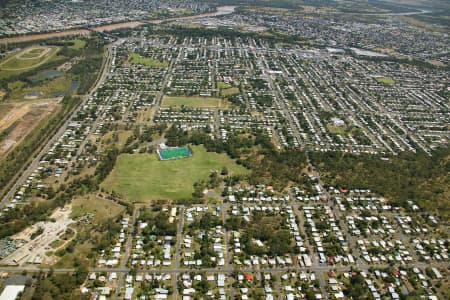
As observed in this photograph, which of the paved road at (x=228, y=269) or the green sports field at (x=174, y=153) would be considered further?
the green sports field at (x=174, y=153)

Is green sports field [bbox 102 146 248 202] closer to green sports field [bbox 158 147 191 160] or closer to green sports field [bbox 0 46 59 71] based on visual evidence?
green sports field [bbox 158 147 191 160]

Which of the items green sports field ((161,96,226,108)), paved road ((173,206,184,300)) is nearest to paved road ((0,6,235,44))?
green sports field ((161,96,226,108))

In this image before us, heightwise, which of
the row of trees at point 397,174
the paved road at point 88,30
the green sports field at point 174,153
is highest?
the paved road at point 88,30

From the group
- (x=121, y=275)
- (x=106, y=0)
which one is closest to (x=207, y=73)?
(x=121, y=275)

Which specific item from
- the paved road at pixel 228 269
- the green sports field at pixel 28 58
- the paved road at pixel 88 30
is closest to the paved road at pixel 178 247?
the paved road at pixel 228 269

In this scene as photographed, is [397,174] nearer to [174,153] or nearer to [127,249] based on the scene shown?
[174,153]

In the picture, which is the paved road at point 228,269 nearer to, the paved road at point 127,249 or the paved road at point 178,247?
the paved road at point 127,249
